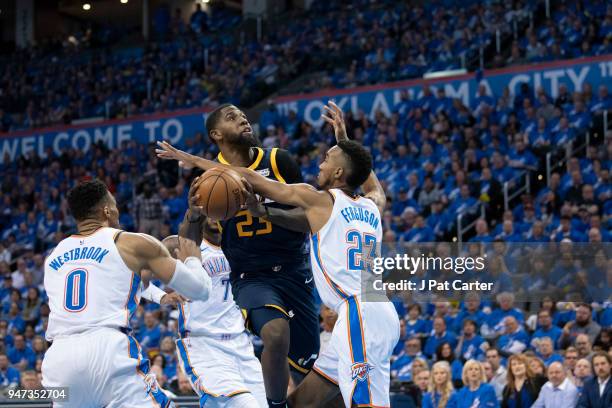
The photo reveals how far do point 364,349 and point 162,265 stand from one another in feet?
4.42

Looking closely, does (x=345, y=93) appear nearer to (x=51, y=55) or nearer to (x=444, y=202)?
(x=444, y=202)

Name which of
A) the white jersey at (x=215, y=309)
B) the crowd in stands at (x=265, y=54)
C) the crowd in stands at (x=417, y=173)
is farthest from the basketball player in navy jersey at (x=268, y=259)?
the crowd in stands at (x=265, y=54)

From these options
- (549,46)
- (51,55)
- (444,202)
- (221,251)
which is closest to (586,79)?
(549,46)

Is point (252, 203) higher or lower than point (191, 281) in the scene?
higher

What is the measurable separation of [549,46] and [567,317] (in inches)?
323

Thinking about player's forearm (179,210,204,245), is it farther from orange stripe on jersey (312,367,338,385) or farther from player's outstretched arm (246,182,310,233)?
orange stripe on jersey (312,367,338,385)

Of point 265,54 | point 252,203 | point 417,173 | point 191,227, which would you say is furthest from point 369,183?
point 265,54

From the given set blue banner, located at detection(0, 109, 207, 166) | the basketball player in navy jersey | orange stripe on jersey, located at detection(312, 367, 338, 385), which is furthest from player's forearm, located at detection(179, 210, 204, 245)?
blue banner, located at detection(0, 109, 207, 166)

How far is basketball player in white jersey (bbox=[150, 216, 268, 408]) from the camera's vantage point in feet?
21.2

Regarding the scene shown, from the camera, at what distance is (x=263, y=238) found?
20.9 ft

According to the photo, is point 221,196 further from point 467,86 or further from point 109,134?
point 109,134

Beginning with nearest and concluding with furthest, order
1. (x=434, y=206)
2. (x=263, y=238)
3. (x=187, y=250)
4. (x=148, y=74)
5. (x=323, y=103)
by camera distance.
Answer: (x=187, y=250) → (x=263, y=238) → (x=434, y=206) → (x=323, y=103) → (x=148, y=74)

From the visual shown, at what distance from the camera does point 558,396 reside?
9.27 meters

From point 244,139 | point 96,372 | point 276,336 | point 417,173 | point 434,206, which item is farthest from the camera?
point 417,173
